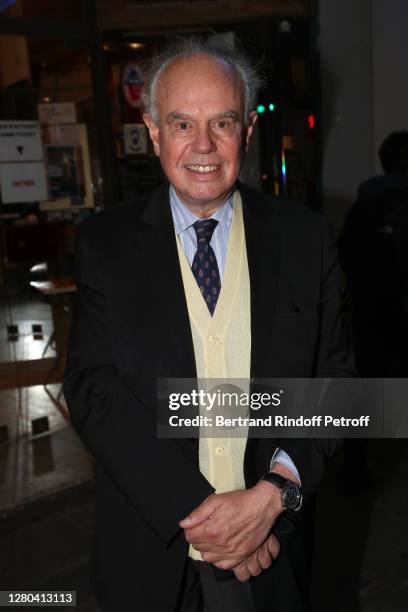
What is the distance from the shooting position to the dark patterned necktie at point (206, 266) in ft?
5.16

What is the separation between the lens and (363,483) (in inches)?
145

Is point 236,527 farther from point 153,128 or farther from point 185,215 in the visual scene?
point 153,128

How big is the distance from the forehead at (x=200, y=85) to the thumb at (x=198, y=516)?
2.96 feet

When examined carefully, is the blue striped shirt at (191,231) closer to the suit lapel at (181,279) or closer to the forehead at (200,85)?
the suit lapel at (181,279)

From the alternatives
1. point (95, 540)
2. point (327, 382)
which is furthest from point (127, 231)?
point (95, 540)

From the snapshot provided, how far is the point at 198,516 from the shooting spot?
1399 millimetres

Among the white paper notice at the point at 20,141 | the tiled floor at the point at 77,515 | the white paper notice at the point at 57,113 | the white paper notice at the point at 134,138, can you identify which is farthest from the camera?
the white paper notice at the point at 134,138

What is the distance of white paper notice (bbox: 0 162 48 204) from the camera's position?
152 inches

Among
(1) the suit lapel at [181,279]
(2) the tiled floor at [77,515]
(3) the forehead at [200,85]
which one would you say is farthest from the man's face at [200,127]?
(2) the tiled floor at [77,515]

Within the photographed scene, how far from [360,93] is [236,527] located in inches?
208

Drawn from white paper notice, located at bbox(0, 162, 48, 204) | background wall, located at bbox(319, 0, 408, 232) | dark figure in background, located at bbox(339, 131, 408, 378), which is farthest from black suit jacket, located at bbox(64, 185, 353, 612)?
background wall, located at bbox(319, 0, 408, 232)

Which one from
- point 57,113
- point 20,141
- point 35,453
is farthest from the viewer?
point 35,453

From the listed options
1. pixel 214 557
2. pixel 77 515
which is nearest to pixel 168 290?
pixel 214 557

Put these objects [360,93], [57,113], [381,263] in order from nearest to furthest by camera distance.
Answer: [381,263]
[57,113]
[360,93]
